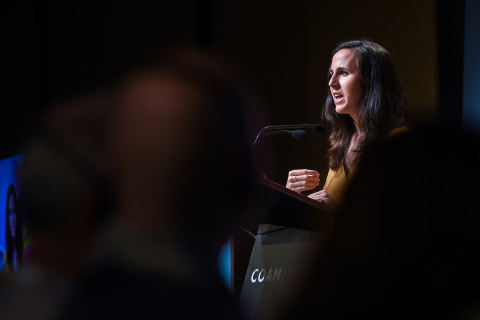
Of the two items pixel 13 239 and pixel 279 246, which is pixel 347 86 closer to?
pixel 279 246

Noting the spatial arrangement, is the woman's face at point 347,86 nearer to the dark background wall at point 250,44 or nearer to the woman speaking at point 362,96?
the woman speaking at point 362,96

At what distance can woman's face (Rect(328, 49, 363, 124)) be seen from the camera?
2074 mm

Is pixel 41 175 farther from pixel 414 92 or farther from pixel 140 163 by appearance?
pixel 414 92

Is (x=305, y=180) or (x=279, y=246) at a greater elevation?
(x=305, y=180)

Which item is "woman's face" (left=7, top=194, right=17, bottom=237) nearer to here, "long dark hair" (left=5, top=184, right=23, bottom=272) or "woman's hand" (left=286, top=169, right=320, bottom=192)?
"long dark hair" (left=5, top=184, right=23, bottom=272)

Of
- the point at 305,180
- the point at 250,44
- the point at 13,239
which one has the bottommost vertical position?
the point at 13,239

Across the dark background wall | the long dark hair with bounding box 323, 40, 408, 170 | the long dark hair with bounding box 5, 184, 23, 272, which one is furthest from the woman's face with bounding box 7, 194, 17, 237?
the long dark hair with bounding box 323, 40, 408, 170

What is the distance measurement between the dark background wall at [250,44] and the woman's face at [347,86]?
2.22 feet

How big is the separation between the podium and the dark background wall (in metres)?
1.36

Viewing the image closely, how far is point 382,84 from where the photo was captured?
2.05 metres

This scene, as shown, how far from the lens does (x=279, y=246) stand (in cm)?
156

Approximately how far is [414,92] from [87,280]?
93.6 inches

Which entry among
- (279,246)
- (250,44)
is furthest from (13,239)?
(250,44)

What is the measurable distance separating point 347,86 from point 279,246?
30.7 inches
